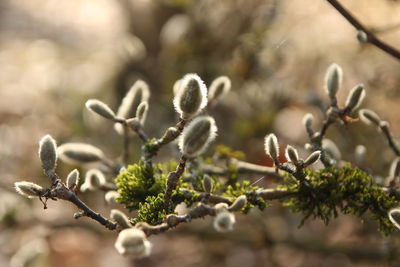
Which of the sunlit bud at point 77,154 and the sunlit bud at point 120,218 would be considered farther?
the sunlit bud at point 77,154

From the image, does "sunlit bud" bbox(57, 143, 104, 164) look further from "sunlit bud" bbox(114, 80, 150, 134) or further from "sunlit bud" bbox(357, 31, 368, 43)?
"sunlit bud" bbox(357, 31, 368, 43)

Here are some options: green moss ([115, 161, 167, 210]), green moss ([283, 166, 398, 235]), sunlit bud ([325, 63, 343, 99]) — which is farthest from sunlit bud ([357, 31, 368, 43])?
green moss ([115, 161, 167, 210])

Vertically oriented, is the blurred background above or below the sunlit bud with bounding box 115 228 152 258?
below

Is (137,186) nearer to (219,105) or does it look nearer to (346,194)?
(346,194)

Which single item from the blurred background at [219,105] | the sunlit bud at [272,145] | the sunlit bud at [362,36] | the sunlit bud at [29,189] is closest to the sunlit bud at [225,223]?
the sunlit bud at [272,145]

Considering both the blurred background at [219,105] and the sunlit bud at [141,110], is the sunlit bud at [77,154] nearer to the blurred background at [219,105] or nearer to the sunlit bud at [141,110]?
the sunlit bud at [141,110]
